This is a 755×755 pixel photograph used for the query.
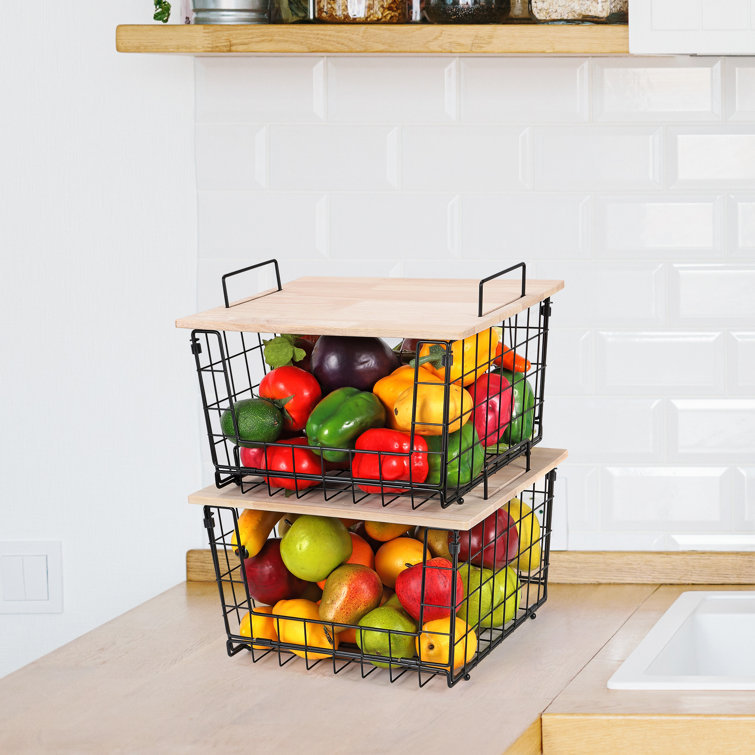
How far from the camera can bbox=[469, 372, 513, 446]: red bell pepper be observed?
3.80 feet

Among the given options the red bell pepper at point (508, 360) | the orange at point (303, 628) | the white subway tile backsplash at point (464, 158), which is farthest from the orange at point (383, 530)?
the white subway tile backsplash at point (464, 158)

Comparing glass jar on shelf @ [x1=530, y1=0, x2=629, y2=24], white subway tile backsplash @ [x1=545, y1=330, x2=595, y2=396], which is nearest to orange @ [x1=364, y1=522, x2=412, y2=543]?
white subway tile backsplash @ [x1=545, y1=330, x2=595, y2=396]

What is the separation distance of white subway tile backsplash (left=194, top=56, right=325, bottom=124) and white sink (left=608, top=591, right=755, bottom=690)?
0.81 metres

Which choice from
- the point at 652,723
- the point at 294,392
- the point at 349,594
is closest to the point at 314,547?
the point at 349,594

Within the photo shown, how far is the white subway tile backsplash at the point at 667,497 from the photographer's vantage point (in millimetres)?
1540

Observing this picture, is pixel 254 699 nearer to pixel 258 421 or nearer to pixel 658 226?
pixel 258 421

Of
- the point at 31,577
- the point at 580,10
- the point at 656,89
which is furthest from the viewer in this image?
the point at 31,577

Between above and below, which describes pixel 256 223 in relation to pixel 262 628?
above

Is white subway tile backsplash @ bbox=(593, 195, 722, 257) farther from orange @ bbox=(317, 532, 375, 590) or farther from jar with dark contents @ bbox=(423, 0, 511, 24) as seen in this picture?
orange @ bbox=(317, 532, 375, 590)

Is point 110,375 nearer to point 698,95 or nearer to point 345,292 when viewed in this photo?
point 345,292

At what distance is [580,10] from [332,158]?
0.39 metres

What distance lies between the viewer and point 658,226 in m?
1.51

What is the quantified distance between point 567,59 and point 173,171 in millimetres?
564

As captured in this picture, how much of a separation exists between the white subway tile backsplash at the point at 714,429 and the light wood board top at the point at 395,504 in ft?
1.24
